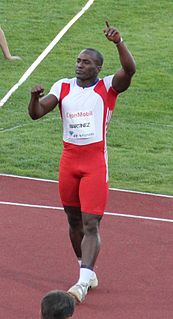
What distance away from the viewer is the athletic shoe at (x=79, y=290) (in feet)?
31.2

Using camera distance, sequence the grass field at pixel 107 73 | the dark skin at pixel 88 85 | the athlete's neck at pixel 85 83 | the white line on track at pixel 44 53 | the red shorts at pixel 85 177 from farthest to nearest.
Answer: the white line on track at pixel 44 53 → the grass field at pixel 107 73 → the athlete's neck at pixel 85 83 → the red shorts at pixel 85 177 → the dark skin at pixel 88 85

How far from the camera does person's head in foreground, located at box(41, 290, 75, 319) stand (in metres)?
5.66

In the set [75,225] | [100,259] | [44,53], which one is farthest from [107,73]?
[75,225]

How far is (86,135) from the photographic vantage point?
9.77 meters

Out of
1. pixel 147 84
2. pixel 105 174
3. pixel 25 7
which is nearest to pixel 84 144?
pixel 105 174

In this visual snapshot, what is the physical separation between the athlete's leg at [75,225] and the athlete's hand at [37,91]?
116 centimetres

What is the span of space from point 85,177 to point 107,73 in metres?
11.1

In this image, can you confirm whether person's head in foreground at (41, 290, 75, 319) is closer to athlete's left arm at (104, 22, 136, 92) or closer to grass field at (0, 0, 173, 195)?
athlete's left arm at (104, 22, 136, 92)

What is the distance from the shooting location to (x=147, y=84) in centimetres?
2047

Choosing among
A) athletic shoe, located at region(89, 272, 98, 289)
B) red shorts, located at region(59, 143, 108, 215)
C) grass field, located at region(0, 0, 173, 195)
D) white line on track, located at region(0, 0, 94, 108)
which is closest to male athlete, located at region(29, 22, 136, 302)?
red shorts, located at region(59, 143, 108, 215)

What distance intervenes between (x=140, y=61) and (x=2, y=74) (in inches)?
116

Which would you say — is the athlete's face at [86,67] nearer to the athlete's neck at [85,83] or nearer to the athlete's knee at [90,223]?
the athlete's neck at [85,83]

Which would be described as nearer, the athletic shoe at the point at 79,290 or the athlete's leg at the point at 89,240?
the athletic shoe at the point at 79,290

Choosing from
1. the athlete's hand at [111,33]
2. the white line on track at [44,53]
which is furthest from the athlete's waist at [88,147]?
the white line on track at [44,53]
